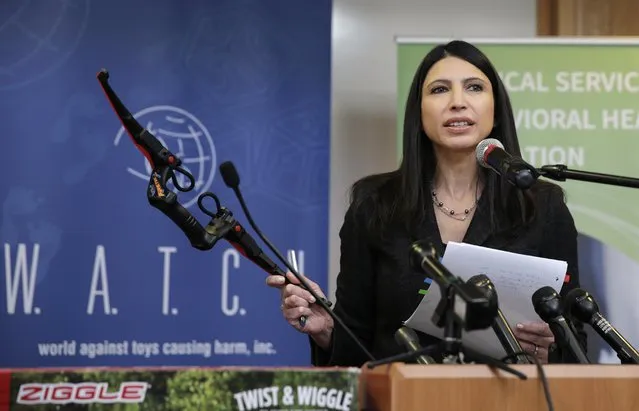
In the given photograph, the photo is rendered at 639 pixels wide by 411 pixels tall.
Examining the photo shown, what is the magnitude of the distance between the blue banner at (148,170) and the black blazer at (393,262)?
1125 mm

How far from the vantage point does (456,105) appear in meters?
1.94

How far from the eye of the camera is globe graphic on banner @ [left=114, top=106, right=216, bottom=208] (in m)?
3.16

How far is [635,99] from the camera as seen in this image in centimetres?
327

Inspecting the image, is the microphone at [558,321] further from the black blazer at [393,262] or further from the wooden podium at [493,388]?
the black blazer at [393,262]

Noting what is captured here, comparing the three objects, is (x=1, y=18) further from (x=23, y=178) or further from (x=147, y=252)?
Answer: (x=147, y=252)

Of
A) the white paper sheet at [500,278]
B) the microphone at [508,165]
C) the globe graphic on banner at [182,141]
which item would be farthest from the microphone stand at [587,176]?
the globe graphic on banner at [182,141]

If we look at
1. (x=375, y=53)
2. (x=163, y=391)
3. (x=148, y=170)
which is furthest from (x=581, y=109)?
(x=163, y=391)

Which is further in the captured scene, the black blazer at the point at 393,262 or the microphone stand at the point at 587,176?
the black blazer at the point at 393,262

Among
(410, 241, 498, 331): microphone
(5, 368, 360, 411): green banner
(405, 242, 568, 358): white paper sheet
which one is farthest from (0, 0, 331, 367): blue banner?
(5, 368, 360, 411): green banner

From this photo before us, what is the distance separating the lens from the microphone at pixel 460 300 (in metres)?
1.04

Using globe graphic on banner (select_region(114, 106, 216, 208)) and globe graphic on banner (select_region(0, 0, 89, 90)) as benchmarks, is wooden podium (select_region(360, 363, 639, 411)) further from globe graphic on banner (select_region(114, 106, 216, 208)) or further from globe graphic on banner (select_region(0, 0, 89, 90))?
globe graphic on banner (select_region(0, 0, 89, 90))

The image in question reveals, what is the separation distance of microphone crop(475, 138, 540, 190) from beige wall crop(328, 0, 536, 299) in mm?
2083

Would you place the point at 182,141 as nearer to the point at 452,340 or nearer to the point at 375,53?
the point at 375,53

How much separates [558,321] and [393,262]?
2.02 feet
